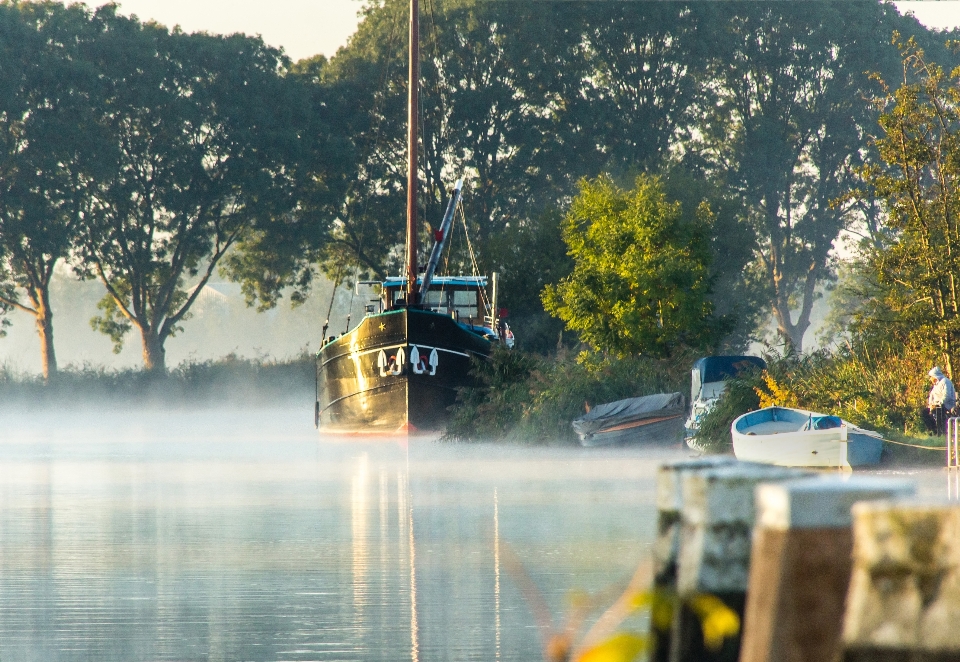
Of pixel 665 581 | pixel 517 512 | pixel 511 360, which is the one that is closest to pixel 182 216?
pixel 511 360

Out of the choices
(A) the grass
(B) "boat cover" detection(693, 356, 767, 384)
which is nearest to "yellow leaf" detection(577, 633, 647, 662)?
(A) the grass

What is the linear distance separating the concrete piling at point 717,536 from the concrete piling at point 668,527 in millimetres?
170

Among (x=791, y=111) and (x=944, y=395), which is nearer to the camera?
(x=944, y=395)

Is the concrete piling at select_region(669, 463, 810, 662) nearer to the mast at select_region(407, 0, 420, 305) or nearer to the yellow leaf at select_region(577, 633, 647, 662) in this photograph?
the yellow leaf at select_region(577, 633, 647, 662)

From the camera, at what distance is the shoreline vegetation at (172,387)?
57562 millimetres

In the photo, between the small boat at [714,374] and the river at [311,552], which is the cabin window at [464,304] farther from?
the river at [311,552]

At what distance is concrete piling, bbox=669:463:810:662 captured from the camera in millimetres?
3014

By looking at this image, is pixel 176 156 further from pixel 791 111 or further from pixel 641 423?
pixel 641 423

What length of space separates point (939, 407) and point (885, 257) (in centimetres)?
374

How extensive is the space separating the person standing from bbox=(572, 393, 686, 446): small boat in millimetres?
7013

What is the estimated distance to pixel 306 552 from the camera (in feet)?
44.3

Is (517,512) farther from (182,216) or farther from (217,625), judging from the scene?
(182,216)

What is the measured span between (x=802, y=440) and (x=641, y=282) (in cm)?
1235

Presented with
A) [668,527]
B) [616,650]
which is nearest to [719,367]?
[668,527]
